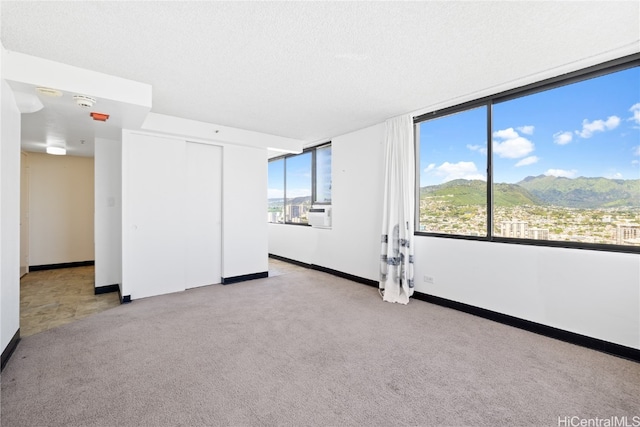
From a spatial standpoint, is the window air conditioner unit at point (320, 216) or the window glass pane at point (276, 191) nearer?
the window air conditioner unit at point (320, 216)

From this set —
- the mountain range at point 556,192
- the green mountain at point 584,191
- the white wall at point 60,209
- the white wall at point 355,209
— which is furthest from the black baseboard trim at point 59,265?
the green mountain at point 584,191

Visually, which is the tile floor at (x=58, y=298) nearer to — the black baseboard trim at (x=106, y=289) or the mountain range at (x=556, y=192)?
the black baseboard trim at (x=106, y=289)

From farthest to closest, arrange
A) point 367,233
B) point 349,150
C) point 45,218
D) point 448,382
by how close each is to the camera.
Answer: point 45,218
point 349,150
point 367,233
point 448,382

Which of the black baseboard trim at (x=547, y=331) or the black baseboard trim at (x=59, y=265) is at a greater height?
the black baseboard trim at (x=59, y=265)

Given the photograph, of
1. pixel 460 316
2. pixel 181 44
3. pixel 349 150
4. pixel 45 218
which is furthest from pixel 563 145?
pixel 45 218

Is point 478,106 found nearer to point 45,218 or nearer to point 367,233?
point 367,233

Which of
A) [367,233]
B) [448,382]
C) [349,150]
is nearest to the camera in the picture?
[448,382]

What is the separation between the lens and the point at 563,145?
2918 millimetres

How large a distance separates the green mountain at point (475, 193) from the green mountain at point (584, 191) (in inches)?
3.3

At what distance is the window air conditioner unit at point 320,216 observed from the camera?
18.0 ft

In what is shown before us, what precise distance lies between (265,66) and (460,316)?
3.38m

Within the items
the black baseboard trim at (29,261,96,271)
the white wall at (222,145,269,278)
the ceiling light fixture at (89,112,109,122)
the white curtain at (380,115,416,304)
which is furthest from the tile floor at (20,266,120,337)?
the white curtain at (380,115,416,304)

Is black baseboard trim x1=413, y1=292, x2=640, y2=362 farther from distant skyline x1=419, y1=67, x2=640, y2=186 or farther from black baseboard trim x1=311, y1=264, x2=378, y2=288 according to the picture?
distant skyline x1=419, y1=67, x2=640, y2=186

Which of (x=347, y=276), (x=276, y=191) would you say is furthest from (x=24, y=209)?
(x=347, y=276)
